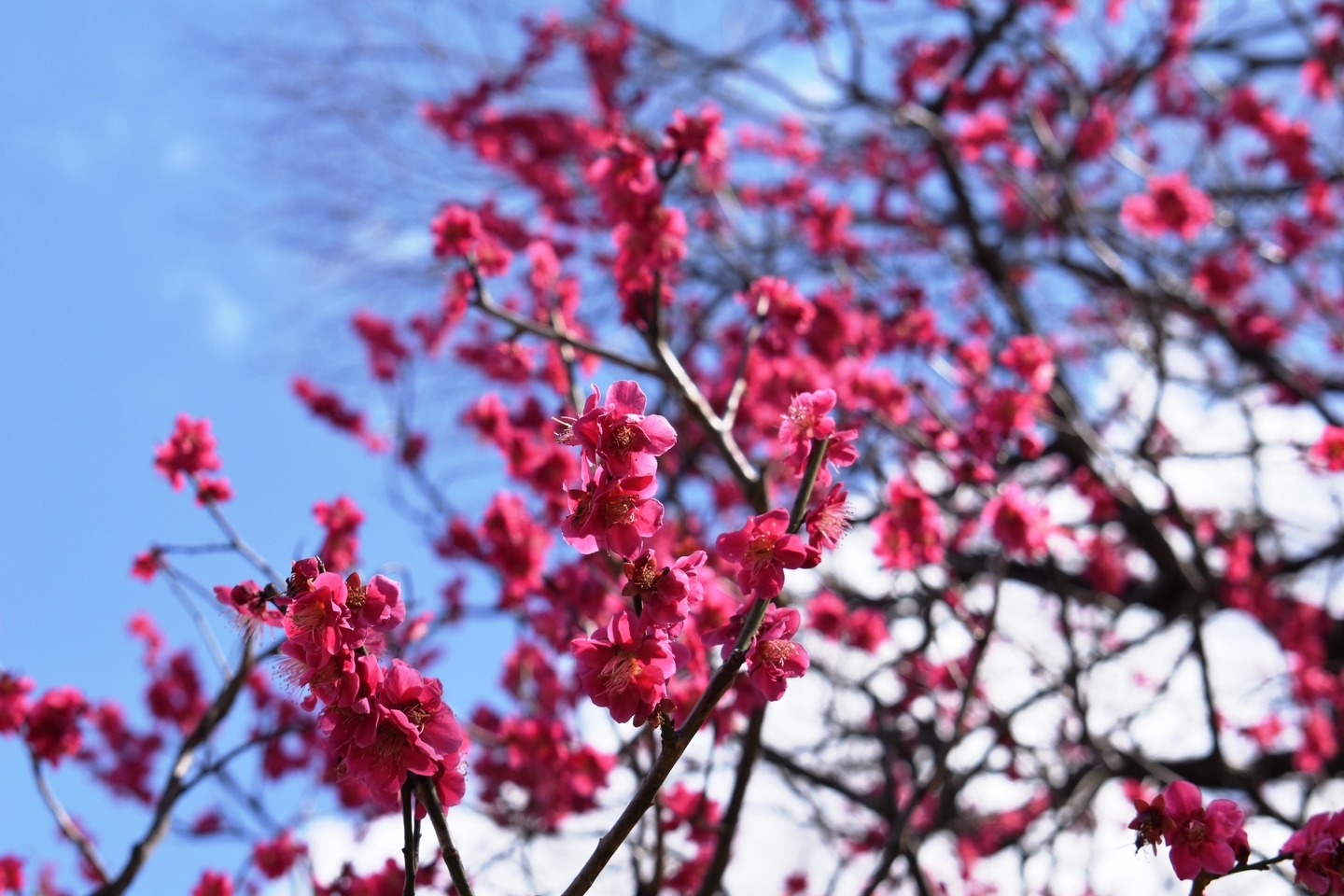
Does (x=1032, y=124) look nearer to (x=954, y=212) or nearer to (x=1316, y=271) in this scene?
(x=954, y=212)

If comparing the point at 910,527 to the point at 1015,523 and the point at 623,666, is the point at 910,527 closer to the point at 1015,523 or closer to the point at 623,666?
the point at 1015,523

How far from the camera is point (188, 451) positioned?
10.3 feet

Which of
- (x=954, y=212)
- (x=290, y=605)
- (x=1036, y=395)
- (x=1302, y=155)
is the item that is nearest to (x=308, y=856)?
(x=290, y=605)

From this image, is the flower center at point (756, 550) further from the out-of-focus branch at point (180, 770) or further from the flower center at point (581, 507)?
the out-of-focus branch at point (180, 770)

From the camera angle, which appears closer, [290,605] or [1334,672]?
[290,605]

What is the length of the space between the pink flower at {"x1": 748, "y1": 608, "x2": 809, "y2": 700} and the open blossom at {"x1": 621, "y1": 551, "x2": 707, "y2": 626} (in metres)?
0.18

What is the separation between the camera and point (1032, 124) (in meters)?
6.16

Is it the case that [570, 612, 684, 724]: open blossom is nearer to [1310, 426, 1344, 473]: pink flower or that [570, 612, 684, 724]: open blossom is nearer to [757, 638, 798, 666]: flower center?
[757, 638, 798, 666]: flower center

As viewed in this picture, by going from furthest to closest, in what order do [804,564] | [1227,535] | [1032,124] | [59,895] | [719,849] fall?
1. [1227,535]
2. [1032,124]
3. [59,895]
4. [719,849]
5. [804,564]

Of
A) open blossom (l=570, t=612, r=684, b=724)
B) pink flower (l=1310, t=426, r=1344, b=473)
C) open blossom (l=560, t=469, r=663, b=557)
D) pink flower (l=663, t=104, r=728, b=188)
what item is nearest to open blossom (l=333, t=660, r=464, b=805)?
open blossom (l=570, t=612, r=684, b=724)

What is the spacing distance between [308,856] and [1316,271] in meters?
8.21

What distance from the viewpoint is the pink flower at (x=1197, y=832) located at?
1.74 metres

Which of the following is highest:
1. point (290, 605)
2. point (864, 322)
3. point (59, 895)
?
point (864, 322)

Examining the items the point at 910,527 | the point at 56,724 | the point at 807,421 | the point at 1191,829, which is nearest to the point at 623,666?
the point at 807,421
